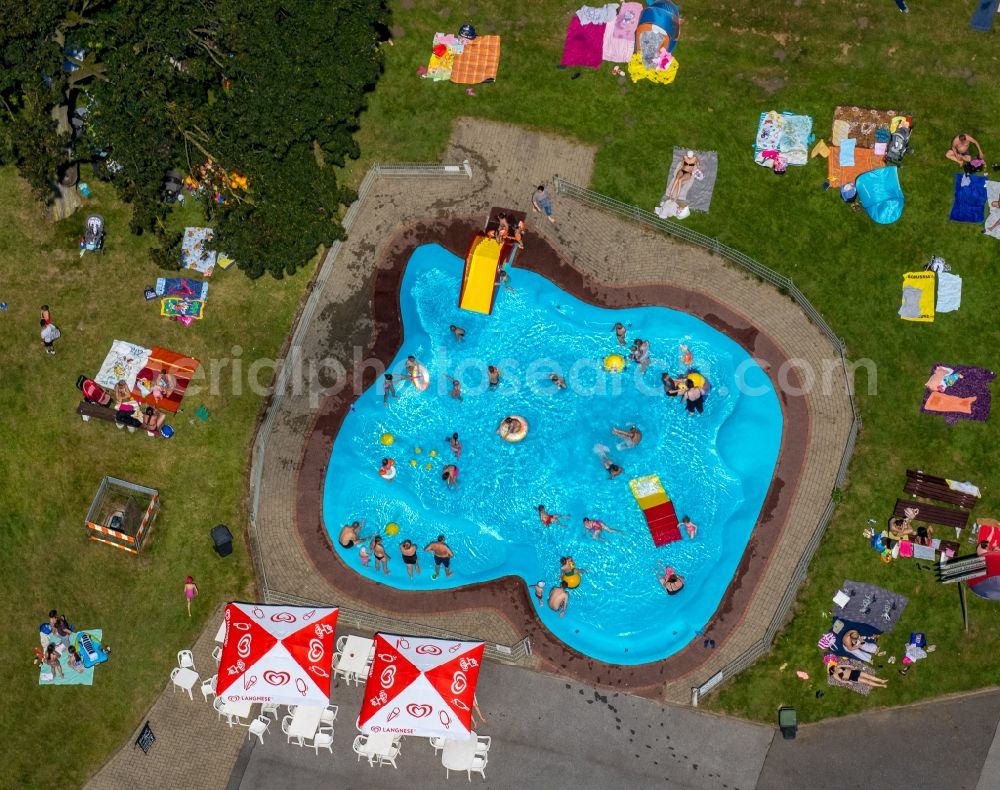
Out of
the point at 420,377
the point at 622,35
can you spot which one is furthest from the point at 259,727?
the point at 622,35

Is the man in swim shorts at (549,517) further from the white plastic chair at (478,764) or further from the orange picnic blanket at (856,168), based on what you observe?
the orange picnic blanket at (856,168)

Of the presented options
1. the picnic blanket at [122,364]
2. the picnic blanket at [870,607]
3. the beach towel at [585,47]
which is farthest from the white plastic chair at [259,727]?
the beach towel at [585,47]

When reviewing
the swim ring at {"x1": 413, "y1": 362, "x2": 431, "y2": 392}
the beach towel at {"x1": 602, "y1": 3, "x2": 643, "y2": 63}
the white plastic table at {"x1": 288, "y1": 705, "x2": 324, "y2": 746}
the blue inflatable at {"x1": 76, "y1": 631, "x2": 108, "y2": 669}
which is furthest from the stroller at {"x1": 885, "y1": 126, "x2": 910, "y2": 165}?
the blue inflatable at {"x1": 76, "y1": 631, "x2": 108, "y2": 669}

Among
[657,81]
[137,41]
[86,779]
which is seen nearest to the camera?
[137,41]

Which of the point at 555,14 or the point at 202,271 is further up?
the point at 555,14

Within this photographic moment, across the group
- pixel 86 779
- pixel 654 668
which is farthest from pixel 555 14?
pixel 86 779

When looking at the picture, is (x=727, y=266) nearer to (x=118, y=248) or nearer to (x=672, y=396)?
(x=672, y=396)
